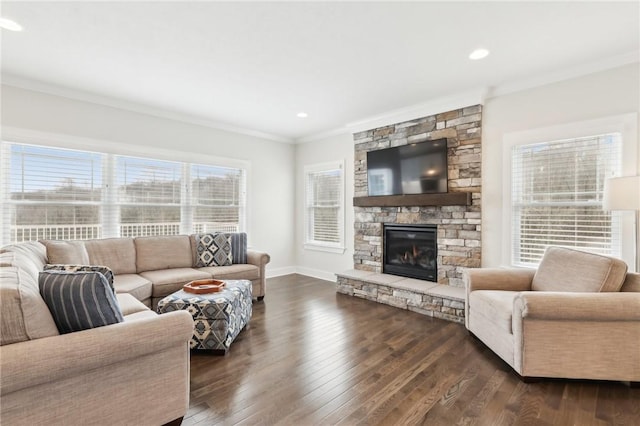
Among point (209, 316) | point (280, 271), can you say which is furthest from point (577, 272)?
point (280, 271)

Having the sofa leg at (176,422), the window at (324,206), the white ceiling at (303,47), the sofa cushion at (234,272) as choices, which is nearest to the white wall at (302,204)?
the window at (324,206)

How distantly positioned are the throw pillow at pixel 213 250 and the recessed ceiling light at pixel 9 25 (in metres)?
2.72

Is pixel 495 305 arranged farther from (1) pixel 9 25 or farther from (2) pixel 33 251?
(1) pixel 9 25

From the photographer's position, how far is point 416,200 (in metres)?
4.22

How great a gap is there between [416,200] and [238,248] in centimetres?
259

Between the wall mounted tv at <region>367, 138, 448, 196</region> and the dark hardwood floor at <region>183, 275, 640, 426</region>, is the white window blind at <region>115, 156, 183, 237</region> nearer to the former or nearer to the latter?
the dark hardwood floor at <region>183, 275, 640, 426</region>

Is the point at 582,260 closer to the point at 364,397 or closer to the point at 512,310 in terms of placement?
the point at 512,310

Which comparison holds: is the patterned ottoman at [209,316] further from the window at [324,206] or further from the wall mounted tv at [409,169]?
the window at [324,206]

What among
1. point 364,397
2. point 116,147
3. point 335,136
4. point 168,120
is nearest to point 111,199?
point 116,147

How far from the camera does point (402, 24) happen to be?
Answer: 7.92ft

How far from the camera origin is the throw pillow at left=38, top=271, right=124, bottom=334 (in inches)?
60.1

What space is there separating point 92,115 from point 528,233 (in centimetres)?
550

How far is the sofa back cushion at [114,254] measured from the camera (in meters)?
3.56

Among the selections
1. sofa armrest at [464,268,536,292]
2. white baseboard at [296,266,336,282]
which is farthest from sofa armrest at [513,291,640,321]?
white baseboard at [296,266,336,282]
